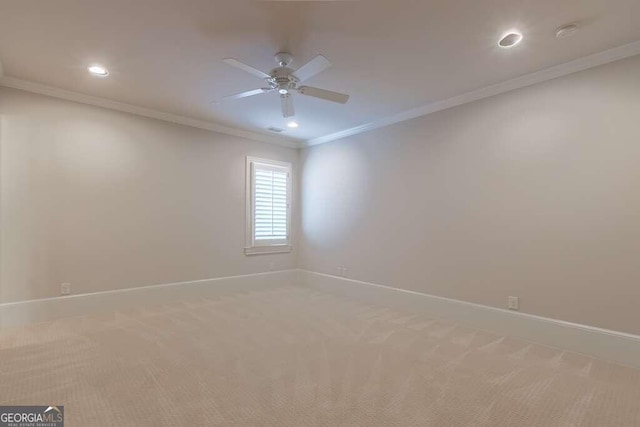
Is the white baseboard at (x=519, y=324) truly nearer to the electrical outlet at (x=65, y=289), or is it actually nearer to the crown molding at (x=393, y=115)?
the crown molding at (x=393, y=115)

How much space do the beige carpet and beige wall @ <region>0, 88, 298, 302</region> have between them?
2.44 feet

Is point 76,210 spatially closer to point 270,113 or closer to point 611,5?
point 270,113

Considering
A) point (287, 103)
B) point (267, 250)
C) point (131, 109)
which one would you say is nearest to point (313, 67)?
point (287, 103)

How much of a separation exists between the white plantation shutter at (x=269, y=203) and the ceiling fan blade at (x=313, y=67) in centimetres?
291

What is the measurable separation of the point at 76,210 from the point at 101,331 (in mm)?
1570

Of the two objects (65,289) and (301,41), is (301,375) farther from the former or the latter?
(65,289)

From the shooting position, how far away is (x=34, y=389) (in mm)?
2152

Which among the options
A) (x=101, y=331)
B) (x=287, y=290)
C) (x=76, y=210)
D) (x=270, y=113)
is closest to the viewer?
(x=101, y=331)

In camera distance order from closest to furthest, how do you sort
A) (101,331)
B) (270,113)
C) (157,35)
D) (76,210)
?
1. (157,35)
2. (101,331)
3. (76,210)
4. (270,113)

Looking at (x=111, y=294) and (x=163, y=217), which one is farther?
(x=163, y=217)

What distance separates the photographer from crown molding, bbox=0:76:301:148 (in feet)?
11.5

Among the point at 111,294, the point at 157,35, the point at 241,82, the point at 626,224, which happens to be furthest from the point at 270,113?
the point at 626,224

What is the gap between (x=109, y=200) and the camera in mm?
4078

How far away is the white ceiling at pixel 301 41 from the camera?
7.40ft
